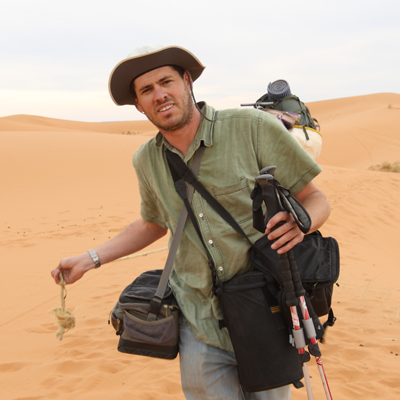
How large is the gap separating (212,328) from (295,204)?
2.84 feet

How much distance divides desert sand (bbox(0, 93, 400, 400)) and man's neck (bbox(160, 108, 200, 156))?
2700 mm

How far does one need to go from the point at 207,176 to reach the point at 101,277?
577 cm

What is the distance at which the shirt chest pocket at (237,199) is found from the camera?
84.6 inches

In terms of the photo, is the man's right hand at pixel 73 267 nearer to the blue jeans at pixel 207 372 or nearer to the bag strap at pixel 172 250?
the bag strap at pixel 172 250

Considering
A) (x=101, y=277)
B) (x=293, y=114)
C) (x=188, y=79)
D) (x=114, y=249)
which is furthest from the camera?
(x=101, y=277)

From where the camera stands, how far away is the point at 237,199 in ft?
7.04

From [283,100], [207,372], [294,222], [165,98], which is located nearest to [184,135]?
[165,98]

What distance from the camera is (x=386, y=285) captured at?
7.38 m

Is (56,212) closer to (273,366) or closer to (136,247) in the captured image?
(136,247)

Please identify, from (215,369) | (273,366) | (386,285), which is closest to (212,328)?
(215,369)

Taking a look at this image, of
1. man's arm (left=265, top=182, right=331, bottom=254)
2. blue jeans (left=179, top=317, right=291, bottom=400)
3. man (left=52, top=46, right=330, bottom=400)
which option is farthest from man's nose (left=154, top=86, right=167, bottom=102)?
blue jeans (left=179, top=317, right=291, bottom=400)

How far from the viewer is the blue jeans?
2203mm

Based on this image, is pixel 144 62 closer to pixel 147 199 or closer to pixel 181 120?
pixel 181 120

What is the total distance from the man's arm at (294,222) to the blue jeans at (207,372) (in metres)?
0.69
